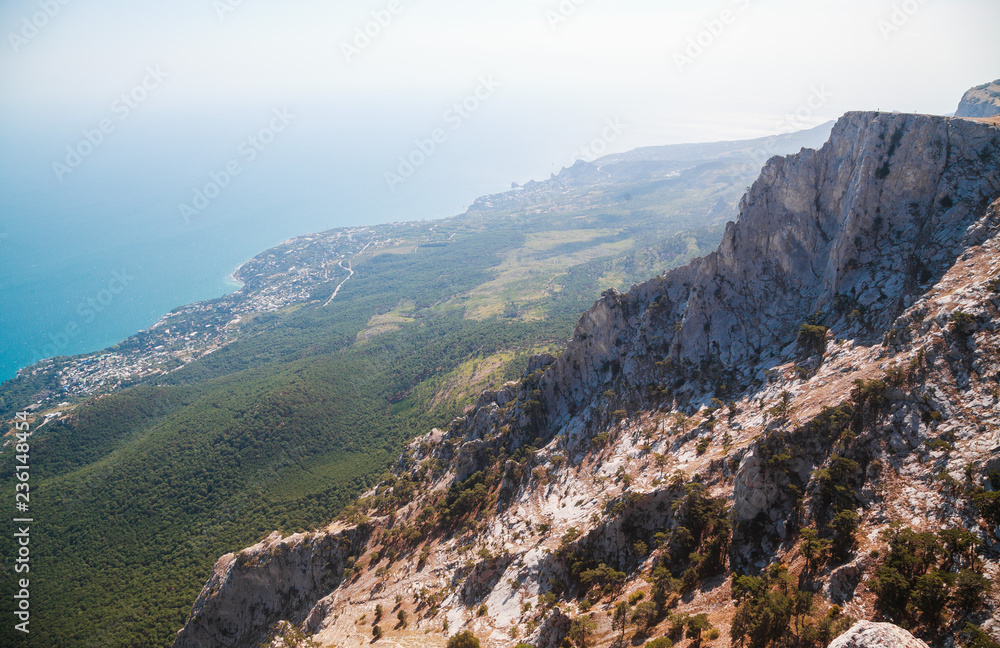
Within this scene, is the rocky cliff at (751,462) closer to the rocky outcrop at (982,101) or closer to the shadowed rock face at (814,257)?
the shadowed rock face at (814,257)

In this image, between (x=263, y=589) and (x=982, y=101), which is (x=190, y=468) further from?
(x=982, y=101)

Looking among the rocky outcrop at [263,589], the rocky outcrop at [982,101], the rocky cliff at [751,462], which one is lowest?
the rocky outcrop at [263,589]

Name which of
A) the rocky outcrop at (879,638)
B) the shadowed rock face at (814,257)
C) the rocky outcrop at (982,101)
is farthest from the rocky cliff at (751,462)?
the rocky outcrop at (982,101)

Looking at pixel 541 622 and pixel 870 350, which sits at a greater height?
pixel 870 350

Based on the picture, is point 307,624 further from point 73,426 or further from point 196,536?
point 73,426

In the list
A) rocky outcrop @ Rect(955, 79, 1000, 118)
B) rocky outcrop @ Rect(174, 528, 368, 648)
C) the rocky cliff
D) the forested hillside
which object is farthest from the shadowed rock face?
rocky outcrop @ Rect(955, 79, 1000, 118)

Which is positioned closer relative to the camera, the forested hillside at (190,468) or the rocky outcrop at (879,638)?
the rocky outcrop at (879,638)

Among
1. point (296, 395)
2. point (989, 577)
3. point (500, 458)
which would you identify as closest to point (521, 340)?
point (296, 395)
